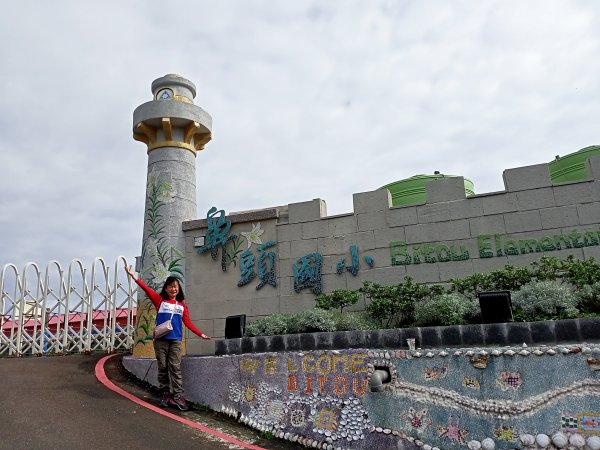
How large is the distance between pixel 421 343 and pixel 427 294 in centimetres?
173

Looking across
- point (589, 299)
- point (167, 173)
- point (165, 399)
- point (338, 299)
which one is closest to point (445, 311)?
point (589, 299)

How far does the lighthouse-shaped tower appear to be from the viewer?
10.5 meters

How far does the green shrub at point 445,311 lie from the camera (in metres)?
6.61

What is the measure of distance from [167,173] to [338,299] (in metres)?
5.17

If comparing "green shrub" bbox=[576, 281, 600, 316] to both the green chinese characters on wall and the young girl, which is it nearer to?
the green chinese characters on wall

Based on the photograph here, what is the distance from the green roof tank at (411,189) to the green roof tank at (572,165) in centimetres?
184

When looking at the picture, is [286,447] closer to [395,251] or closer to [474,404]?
[474,404]

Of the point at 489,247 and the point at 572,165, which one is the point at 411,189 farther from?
the point at 572,165

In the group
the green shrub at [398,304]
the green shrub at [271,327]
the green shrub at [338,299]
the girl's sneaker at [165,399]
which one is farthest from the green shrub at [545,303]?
the girl's sneaker at [165,399]

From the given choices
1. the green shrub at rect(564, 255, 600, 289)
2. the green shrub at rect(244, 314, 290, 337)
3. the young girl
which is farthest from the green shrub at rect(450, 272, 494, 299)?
the young girl

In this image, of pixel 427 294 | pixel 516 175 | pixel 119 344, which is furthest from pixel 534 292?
pixel 119 344

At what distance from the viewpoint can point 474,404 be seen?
5.26m

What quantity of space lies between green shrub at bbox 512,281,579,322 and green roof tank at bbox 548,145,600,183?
4199 millimetres

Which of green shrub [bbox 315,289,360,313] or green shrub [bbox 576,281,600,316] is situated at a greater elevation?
green shrub [bbox 315,289,360,313]
